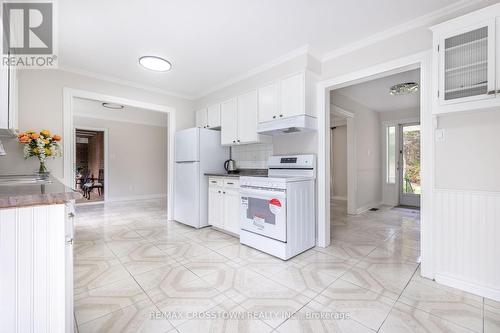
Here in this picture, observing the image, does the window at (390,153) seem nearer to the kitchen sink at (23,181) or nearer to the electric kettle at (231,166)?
the electric kettle at (231,166)

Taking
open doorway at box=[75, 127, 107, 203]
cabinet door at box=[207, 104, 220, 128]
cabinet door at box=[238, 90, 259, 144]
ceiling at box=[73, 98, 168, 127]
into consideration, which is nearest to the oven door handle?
cabinet door at box=[238, 90, 259, 144]

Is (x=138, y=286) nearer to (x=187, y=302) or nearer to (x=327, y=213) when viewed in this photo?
(x=187, y=302)

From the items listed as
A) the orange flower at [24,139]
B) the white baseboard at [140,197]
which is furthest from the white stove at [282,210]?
the white baseboard at [140,197]

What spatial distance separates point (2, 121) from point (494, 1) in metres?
3.88

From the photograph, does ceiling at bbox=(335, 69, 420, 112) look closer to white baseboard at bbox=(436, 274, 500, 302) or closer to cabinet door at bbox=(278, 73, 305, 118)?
cabinet door at bbox=(278, 73, 305, 118)

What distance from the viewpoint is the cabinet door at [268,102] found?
9.72 ft

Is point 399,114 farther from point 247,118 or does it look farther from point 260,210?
point 260,210

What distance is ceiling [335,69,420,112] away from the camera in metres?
3.62

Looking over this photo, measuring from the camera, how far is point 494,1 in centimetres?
182

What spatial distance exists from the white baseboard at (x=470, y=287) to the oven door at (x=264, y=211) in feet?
4.73

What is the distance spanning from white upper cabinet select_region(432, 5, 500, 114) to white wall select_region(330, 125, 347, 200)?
15.7 feet

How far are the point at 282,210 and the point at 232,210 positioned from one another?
3.42 feet

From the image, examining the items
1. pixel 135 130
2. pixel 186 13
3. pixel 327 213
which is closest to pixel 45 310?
pixel 186 13

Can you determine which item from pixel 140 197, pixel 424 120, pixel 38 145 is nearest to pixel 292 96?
pixel 424 120
